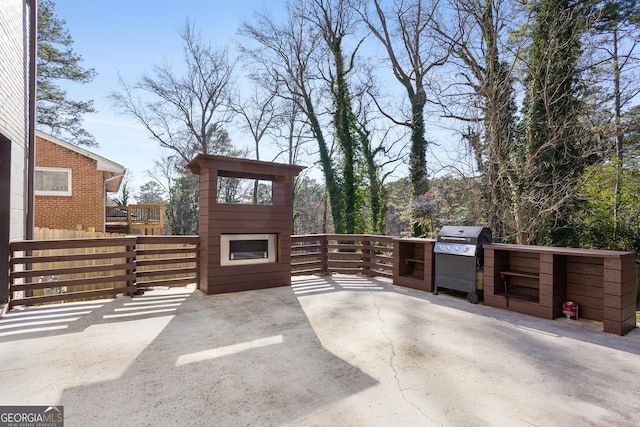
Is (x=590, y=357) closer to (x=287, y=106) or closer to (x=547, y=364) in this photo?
(x=547, y=364)

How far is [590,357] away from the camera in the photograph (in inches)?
100

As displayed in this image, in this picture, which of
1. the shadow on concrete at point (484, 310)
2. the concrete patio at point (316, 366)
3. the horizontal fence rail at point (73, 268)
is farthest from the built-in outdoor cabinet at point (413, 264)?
the horizontal fence rail at point (73, 268)

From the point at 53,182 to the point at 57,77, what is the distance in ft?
18.4

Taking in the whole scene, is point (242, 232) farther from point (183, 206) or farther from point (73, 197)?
point (183, 206)

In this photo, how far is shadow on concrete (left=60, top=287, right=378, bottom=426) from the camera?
1743mm

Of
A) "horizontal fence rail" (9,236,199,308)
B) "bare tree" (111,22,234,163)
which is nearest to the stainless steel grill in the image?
"horizontal fence rail" (9,236,199,308)

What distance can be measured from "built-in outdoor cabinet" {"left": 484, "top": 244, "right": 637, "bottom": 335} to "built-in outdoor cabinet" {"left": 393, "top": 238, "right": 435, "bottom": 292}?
0.90 meters

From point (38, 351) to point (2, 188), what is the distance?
227 cm

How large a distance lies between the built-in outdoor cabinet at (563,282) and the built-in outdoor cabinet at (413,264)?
2.95 ft

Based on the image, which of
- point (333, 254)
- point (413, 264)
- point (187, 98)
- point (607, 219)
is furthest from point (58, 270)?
point (187, 98)

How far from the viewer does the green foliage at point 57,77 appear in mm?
10883

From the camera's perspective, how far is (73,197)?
889cm

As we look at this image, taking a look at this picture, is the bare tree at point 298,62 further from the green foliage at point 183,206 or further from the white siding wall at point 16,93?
the green foliage at point 183,206

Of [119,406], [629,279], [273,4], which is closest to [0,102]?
[119,406]
